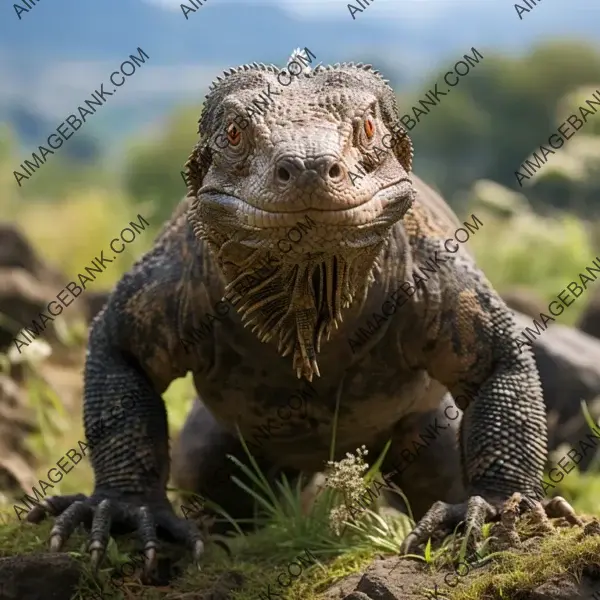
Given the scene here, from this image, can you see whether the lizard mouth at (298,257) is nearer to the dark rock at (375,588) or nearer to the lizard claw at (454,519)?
the lizard claw at (454,519)

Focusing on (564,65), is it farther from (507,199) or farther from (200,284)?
(200,284)

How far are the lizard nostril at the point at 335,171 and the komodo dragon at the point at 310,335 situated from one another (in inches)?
3.5

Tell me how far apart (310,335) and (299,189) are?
3.92 feet

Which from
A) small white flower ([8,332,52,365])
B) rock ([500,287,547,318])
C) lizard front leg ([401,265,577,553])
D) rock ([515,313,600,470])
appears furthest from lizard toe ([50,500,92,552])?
rock ([500,287,547,318])

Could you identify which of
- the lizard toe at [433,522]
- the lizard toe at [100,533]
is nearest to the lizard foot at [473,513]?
the lizard toe at [433,522]

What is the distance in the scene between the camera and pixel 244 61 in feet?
48.7

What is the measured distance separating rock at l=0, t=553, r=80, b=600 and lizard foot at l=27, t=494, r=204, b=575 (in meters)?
0.23

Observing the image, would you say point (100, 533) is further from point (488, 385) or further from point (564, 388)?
point (564, 388)

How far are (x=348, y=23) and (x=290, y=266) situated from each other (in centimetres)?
1149

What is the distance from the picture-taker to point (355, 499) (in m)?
5.52

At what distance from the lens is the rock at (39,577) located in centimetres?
490

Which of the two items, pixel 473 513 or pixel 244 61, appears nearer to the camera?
pixel 473 513

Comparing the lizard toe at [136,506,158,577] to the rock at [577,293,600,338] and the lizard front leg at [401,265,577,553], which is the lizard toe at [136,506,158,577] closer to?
the lizard front leg at [401,265,577,553]

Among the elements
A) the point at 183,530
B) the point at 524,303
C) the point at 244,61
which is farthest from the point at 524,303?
the point at 183,530
